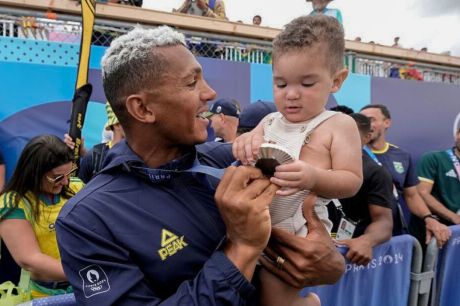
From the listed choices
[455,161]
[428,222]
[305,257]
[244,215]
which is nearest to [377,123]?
[455,161]

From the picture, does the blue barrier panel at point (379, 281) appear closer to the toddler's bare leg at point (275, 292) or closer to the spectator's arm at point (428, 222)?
the spectator's arm at point (428, 222)

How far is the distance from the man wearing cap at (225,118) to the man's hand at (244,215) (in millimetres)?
2837

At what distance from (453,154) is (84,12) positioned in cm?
431

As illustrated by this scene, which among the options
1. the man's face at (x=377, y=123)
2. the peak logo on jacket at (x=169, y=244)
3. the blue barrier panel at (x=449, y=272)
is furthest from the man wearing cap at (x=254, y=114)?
the man's face at (x=377, y=123)

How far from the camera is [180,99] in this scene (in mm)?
1252

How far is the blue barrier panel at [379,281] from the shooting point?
8.20ft

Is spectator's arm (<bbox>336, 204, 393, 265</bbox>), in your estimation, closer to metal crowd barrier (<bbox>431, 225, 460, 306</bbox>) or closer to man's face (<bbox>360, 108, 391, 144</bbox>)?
metal crowd barrier (<bbox>431, 225, 460, 306</bbox>)

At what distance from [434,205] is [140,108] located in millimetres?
4152

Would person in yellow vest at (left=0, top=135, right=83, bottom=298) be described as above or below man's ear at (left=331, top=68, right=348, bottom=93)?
below

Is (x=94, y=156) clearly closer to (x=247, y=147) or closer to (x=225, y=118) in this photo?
(x=225, y=118)

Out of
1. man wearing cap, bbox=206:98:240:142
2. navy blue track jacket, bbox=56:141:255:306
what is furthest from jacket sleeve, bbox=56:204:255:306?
man wearing cap, bbox=206:98:240:142

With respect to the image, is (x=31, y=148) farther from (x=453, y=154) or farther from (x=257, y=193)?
(x=453, y=154)

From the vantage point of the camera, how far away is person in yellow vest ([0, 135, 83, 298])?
7.75 feet

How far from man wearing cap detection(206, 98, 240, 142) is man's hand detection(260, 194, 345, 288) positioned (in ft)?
8.70
